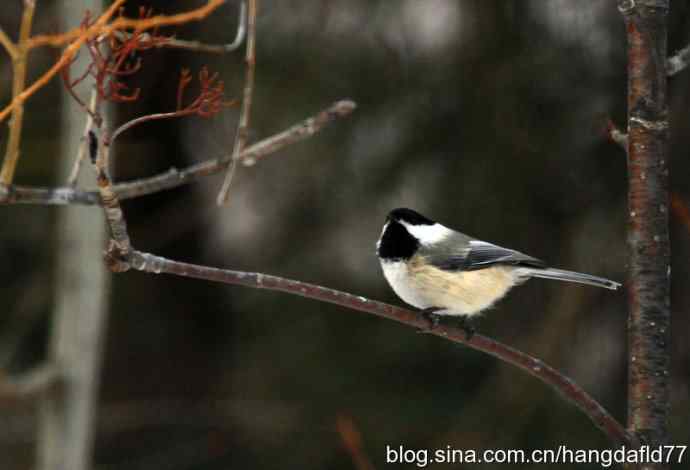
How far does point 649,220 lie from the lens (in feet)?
5.08

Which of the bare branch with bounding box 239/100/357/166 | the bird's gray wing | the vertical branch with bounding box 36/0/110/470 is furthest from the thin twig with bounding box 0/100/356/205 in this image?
the vertical branch with bounding box 36/0/110/470

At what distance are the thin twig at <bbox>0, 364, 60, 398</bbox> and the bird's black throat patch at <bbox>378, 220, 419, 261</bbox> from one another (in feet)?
5.54

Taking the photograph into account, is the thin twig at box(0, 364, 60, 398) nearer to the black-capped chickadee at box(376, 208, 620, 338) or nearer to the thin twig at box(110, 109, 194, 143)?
the black-capped chickadee at box(376, 208, 620, 338)

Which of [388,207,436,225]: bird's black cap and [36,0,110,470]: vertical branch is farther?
[36,0,110,470]: vertical branch

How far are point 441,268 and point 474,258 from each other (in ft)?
0.52

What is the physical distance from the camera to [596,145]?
11.1 feet

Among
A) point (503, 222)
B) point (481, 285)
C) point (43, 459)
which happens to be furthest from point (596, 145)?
point (43, 459)

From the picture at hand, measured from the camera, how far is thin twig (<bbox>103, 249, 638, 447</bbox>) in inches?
55.7

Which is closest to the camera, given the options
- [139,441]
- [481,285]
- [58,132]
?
[481,285]

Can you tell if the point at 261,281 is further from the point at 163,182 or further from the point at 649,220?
the point at 649,220

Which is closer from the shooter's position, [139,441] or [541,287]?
[541,287]

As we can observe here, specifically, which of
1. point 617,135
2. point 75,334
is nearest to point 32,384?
point 75,334

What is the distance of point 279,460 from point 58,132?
7.42 feet

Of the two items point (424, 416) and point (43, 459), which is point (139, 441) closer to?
point (43, 459)
